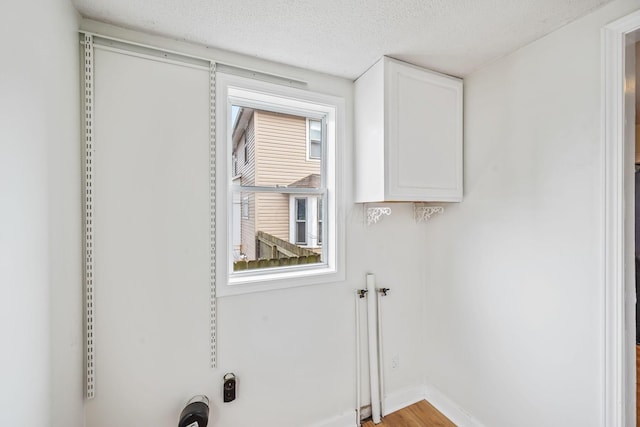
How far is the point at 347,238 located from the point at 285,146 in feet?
2.54

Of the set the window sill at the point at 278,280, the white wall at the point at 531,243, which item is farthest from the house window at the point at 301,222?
the white wall at the point at 531,243

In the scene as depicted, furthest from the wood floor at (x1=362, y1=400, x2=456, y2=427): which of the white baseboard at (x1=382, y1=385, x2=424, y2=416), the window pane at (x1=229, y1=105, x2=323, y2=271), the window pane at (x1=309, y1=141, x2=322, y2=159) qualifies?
the window pane at (x1=309, y1=141, x2=322, y2=159)

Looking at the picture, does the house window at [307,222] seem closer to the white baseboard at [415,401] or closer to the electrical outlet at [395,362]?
the electrical outlet at [395,362]

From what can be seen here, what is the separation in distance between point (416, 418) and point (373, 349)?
0.60 metres

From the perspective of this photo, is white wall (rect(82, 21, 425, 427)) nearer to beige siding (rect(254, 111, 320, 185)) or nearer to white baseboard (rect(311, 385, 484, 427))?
white baseboard (rect(311, 385, 484, 427))

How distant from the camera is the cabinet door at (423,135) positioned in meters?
1.64

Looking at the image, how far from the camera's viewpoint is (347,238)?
1.91 meters

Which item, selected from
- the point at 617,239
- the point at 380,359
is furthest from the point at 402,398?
the point at 617,239

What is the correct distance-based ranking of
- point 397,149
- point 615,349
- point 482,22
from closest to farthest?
point 615,349, point 482,22, point 397,149

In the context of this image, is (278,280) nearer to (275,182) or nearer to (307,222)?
(307,222)

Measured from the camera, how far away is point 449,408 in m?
1.97

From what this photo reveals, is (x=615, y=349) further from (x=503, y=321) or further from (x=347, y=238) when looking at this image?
(x=347, y=238)

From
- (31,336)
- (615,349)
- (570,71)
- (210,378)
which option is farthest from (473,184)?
(31,336)

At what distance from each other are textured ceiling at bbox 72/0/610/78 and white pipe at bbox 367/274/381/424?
1473mm
